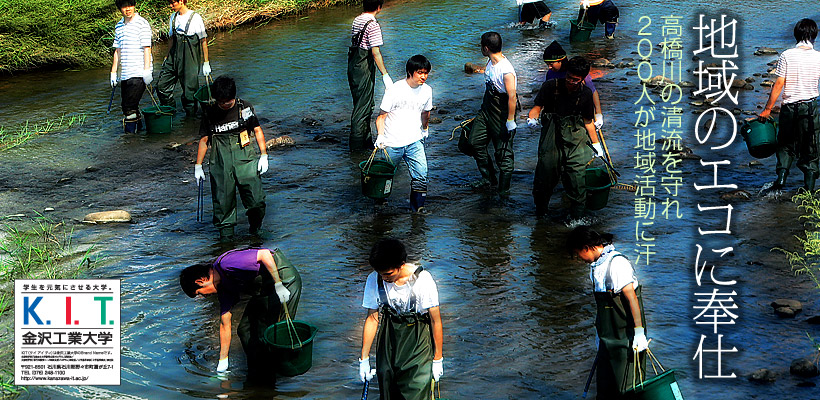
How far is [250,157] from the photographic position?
9500mm

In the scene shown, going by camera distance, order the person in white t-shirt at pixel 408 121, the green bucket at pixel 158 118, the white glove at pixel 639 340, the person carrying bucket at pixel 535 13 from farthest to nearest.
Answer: the person carrying bucket at pixel 535 13, the green bucket at pixel 158 118, the person in white t-shirt at pixel 408 121, the white glove at pixel 639 340

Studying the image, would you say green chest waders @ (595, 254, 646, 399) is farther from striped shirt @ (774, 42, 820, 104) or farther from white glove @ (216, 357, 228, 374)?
striped shirt @ (774, 42, 820, 104)

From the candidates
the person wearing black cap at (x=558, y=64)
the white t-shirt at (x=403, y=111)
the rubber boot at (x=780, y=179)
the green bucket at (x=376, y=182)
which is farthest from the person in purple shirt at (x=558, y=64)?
the rubber boot at (x=780, y=179)

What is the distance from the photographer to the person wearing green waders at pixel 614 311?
6207mm

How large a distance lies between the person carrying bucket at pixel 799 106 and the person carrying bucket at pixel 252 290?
5669 mm

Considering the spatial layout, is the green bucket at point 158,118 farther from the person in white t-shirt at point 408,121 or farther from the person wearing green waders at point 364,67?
the person in white t-shirt at point 408,121

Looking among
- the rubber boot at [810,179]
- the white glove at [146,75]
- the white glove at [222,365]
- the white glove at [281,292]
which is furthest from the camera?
the white glove at [146,75]

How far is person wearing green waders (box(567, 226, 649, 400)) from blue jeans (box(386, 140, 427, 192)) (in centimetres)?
415

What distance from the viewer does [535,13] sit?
19.6 metres

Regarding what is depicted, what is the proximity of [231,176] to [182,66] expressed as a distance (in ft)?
16.3

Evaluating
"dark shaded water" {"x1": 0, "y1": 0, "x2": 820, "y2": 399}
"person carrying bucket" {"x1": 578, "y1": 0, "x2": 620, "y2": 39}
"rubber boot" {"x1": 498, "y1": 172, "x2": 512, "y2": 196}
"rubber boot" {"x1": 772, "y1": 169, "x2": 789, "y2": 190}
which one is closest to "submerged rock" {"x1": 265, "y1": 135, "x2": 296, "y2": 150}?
"dark shaded water" {"x1": 0, "y1": 0, "x2": 820, "y2": 399}

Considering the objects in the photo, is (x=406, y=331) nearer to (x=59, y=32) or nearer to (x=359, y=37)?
(x=359, y=37)

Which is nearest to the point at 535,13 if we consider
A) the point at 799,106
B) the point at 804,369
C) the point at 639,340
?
the point at 799,106

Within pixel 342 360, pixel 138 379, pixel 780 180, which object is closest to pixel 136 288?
pixel 138 379
